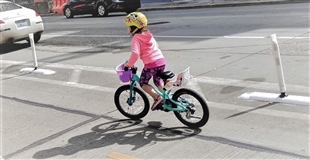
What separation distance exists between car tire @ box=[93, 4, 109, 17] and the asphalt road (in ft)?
33.0

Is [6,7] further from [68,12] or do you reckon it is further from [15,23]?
[68,12]

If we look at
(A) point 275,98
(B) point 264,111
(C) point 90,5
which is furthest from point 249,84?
(C) point 90,5

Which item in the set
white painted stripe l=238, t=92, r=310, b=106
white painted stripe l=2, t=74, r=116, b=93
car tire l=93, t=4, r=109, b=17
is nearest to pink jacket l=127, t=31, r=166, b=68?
white painted stripe l=238, t=92, r=310, b=106

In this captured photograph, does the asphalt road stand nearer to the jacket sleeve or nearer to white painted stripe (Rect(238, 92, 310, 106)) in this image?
white painted stripe (Rect(238, 92, 310, 106))

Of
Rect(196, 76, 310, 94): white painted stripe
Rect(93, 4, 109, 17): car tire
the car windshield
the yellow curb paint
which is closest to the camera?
the yellow curb paint

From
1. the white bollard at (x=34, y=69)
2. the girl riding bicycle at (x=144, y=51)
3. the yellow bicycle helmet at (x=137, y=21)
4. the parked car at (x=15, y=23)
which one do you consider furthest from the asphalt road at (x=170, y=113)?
the yellow bicycle helmet at (x=137, y=21)

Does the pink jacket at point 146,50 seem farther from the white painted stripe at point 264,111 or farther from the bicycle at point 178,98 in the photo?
the white painted stripe at point 264,111

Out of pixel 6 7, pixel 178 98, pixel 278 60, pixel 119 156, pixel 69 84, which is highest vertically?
pixel 6 7

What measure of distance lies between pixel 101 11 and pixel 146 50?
701 inches

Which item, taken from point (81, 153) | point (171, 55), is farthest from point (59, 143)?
point (171, 55)

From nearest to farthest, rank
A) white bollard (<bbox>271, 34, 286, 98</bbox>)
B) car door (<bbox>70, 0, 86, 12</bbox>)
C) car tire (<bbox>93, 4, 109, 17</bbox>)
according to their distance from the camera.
A: 1. white bollard (<bbox>271, 34, 286, 98</bbox>)
2. car tire (<bbox>93, 4, 109, 17</bbox>)
3. car door (<bbox>70, 0, 86, 12</bbox>)

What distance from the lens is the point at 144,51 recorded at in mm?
5062

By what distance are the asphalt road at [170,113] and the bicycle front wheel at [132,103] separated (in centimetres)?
12

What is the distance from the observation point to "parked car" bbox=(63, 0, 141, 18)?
71.2 feet
